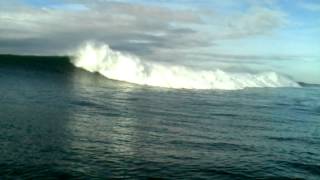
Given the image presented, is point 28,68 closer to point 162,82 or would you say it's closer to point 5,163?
point 162,82

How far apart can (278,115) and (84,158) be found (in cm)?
1807

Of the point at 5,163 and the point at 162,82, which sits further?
the point at 162,82

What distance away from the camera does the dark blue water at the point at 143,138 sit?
46.5 feet

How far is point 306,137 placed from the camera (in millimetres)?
22062

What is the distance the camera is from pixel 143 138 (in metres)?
18.8

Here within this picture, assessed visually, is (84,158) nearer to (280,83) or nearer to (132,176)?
(132,176)

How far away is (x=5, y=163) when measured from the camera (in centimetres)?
1342

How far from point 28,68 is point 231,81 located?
97.2ft

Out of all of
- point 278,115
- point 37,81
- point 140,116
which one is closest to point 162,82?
point 37,81

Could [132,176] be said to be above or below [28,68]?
below

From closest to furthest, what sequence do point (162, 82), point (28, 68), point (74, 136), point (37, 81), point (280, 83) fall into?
point (74, 136) → point (37, 81) → point (28, 68) → point (162, 82) → point (280, 83)

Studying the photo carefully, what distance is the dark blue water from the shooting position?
46.5 ft

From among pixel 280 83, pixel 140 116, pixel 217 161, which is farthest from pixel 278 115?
pixel 280 83

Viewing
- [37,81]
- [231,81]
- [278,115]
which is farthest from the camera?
[231,81]
